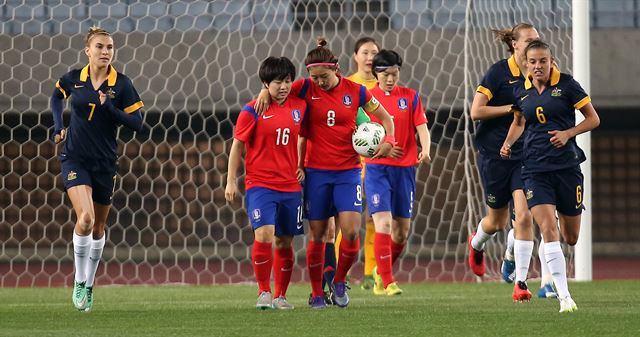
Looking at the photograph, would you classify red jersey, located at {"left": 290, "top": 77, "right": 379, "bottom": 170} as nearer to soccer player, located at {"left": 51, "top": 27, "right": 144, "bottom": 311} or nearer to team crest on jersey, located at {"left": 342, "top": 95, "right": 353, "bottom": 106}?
team crest on jersey, located at {"left": 342, "top": 95, "right": 353, "bottom": 106}

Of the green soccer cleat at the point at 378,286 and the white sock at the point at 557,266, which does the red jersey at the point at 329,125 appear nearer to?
the white sock at the point at 557,266

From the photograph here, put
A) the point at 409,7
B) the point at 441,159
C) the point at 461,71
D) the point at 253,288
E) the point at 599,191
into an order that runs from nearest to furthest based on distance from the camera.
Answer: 1. the point at 253,288
2. the point at 461,71
3. the point at 409,7
4. the point at 441,159
5. the point at 599,191

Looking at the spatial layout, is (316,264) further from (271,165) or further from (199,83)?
(199,83)

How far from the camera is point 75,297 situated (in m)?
8.16

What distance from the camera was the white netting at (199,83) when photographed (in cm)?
1380

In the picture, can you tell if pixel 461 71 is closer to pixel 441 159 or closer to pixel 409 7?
pixel 409 7

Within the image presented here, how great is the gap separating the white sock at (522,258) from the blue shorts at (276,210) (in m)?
1.69

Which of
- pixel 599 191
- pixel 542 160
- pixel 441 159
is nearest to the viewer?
pixel 542 160

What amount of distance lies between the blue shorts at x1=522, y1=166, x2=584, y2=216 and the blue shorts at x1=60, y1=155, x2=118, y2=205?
2.81m

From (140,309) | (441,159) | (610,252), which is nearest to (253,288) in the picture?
(140,309)

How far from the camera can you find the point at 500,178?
356 inches

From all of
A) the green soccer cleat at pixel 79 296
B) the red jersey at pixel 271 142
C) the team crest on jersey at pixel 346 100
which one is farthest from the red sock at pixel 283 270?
the green soccer cleat at pixel 79 296

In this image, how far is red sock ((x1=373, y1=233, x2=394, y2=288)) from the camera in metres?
9.56

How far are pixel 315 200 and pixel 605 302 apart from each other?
2.11 meters
